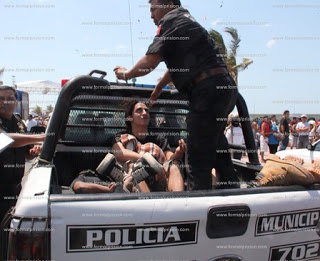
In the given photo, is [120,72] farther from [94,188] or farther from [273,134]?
[273,134]

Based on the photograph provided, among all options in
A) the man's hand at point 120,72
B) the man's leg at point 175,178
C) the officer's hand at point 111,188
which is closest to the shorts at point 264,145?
the man's leg at point 175,178

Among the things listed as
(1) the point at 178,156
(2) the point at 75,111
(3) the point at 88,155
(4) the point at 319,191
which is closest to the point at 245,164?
(1) the point at 178,156

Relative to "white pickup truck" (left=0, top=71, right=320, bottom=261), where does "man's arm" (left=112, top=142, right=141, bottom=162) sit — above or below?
above

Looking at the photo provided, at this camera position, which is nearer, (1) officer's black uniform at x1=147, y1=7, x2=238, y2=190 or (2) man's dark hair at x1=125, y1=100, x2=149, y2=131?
(1) officer's black uniform at x1=147, y1=7, x2=238, y2=190

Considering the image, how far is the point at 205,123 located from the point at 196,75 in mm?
364

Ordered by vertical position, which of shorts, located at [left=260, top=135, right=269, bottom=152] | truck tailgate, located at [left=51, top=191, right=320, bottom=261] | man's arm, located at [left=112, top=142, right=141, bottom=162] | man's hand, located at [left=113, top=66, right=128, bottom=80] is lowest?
shorts, located at [left=260, top=135, right=269, bottom=152]

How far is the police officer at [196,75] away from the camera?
7.86ft

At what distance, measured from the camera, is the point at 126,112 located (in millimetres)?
3549

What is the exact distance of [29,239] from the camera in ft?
5.06

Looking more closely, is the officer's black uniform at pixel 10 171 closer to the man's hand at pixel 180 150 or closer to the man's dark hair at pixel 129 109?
the man's dark hair at pixel 129 109

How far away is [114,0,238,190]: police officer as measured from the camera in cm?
240

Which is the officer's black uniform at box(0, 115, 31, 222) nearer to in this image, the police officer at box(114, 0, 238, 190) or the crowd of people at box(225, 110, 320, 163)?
the police officer at box(114, 0, 238, 190)

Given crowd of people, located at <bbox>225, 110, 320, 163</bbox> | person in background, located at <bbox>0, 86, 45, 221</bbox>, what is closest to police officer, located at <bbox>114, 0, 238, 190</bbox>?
person in background, located at <bbox>0, 86, 45, 221</bbox>

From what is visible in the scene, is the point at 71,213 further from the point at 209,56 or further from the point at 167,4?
the point at 167,4
